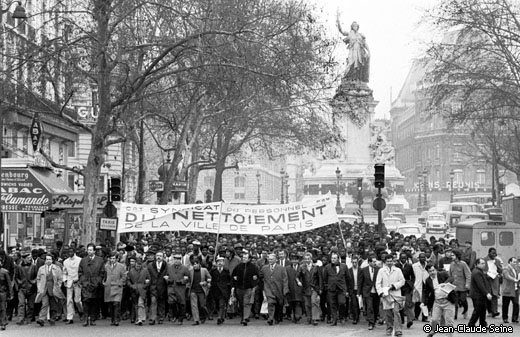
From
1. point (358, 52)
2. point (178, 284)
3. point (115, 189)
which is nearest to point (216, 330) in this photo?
point (178, 284)

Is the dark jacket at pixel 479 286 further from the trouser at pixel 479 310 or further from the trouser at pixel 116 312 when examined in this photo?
the trouser at pixel 116 312

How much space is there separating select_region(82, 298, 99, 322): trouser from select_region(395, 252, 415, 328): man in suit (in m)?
6.17

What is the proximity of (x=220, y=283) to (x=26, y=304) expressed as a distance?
4.06 m

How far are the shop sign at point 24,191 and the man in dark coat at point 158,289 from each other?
12448 mm

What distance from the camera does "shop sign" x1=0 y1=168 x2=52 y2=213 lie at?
1326 inches

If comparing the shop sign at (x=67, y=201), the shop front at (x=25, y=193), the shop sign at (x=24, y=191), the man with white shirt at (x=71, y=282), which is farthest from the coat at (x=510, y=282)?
the shop sign at (x=24, y=191)

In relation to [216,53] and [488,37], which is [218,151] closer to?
[488,37]

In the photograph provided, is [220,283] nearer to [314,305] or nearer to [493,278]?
[314,305]

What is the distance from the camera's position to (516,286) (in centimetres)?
2141

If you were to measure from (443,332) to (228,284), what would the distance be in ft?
17.5

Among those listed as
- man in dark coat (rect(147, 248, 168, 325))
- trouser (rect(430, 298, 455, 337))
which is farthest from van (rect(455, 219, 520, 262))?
trouser (rect(430, 298, 455, 337))

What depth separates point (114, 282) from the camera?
2184 centimetres

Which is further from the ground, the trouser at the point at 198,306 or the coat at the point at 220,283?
the coat at the point at 220,283

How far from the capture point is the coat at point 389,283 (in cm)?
1972
